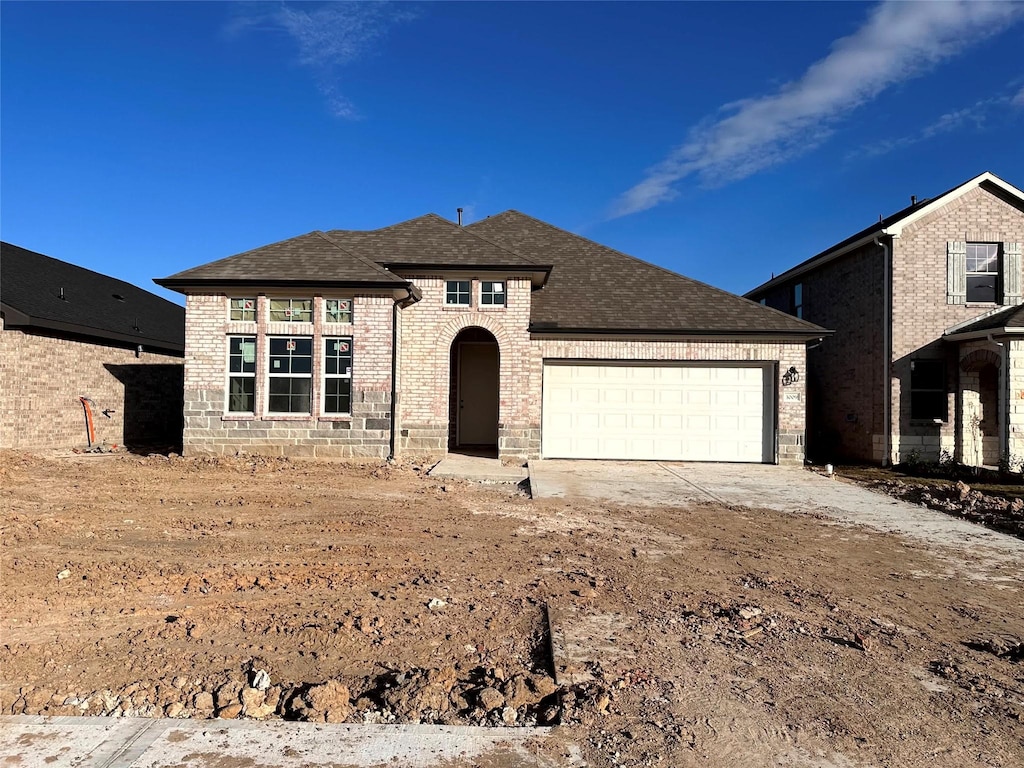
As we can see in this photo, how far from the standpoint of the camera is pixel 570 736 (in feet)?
9.81

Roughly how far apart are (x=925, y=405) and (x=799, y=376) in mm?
3890

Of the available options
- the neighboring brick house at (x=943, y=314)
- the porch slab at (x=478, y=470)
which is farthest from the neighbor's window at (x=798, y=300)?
the porch slab at (x=478, y=470)

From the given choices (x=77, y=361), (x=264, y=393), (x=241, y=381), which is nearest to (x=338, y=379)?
(x=264, y=393)

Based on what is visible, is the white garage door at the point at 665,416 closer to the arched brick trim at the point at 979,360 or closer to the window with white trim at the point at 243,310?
the arched brick trim at the point at 979,360

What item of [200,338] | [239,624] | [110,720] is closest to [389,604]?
[239,624]

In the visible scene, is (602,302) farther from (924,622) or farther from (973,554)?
(924,622)

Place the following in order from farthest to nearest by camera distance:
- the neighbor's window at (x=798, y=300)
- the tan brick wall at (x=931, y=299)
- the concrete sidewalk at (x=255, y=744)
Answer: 1. the neighbor's window at (x=798, y=300)
2. the tan brick wall at (x=931, y=299)
3. the concrete sidewalk at (x=255, y=744)

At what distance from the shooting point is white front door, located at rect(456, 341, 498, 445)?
16.9 metres

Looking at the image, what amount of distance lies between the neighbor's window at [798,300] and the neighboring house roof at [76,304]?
20.3 meters

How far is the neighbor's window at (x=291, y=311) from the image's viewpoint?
1328 cm

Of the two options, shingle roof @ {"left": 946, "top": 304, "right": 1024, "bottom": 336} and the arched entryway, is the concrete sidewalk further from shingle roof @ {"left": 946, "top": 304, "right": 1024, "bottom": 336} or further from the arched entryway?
shingle roof @ {"left": 946, "top": 304, "right": 1024, "bottom": 336}

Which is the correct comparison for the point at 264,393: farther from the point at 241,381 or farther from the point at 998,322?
the point at 998,322

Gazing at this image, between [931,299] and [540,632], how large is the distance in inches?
618

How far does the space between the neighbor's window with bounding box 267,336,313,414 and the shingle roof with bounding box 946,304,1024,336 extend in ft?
50.7
